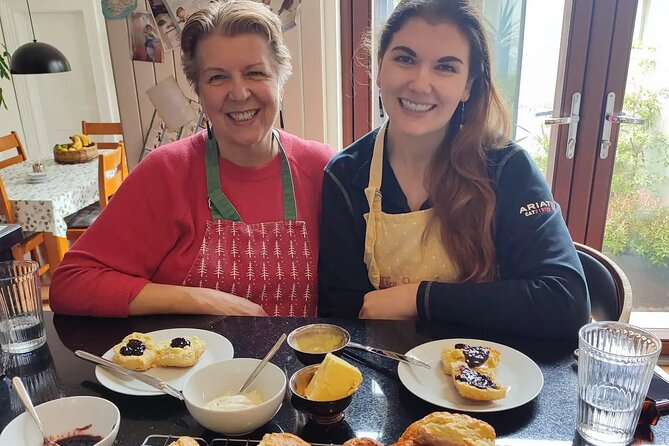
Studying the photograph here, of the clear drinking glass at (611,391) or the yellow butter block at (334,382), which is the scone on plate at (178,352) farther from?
the clear drinking glass at (611,391)

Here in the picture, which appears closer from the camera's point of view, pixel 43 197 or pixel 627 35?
pixel 627 35

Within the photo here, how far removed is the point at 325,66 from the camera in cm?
229

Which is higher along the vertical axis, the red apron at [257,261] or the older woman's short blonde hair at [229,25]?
the older woman's short blonde hair at [229,25]

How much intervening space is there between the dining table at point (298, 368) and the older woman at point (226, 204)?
0.18 metres

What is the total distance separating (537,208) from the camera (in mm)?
1184

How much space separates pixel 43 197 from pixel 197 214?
225 cm

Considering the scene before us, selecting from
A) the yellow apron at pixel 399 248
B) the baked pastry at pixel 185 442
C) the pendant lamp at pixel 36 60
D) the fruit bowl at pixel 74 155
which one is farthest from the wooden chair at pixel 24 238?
the baked pastry at pixel 185 442

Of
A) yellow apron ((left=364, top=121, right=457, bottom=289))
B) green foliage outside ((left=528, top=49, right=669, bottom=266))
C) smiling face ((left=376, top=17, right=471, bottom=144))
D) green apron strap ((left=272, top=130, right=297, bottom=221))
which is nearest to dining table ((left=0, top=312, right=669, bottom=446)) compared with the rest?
yellow apron ((left=364, top=121, right=457, bottom=289))

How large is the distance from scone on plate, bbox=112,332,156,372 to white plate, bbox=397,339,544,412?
46cm

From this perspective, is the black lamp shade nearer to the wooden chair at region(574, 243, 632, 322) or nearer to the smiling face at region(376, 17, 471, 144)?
the smiling face at region(376, 17, 471, 144)

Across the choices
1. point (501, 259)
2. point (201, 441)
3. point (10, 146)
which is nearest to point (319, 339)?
point (201, 441)

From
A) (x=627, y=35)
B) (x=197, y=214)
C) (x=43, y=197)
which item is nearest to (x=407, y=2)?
(x=197, y=214)

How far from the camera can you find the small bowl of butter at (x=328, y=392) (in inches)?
30.9

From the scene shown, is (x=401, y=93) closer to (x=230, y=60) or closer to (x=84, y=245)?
(x=230, y=60)
